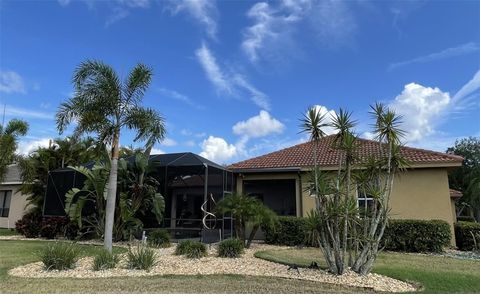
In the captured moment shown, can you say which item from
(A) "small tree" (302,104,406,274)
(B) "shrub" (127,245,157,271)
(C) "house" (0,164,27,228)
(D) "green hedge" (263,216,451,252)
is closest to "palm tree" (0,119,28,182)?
(C) "house" (0,164,27,228)

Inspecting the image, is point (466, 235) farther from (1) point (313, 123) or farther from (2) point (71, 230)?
(2) point (71, 230)

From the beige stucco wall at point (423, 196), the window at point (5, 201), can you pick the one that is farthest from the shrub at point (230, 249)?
the window at point (5, 201)

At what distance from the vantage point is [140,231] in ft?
53.5

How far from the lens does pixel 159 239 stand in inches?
538

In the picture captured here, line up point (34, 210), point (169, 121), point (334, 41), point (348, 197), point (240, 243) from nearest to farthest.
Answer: point (348, 197) → point (240, 243) → point (169, 121) → point (334, 41) → point (34, 210)

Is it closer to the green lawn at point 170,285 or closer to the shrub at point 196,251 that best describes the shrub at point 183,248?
the shrub at point 196,251

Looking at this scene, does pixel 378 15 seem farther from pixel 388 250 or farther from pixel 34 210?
pixel 34 210

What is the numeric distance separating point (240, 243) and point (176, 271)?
9.58 feet

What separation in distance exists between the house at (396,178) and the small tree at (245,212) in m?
2.03

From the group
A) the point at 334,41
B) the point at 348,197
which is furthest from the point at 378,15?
the point at 348,197

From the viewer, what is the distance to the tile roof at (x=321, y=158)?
15.5m

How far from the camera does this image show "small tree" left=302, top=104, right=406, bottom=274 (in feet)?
28.1

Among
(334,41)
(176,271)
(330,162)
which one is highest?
(334,41)

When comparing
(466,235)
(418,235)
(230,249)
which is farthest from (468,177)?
(230,249)
